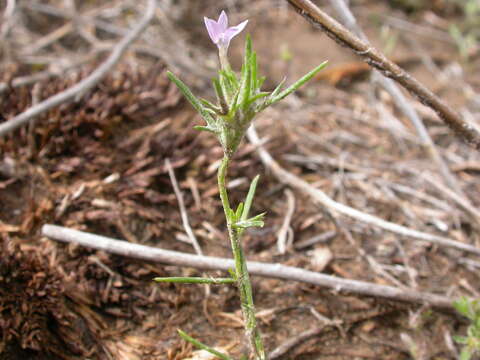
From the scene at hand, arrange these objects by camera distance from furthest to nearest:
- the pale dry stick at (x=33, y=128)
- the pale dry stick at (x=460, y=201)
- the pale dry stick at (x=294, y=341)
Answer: the pale dry stick at (x=460, y=201) < the pale dry stick at (x=33, y=128) < the pale dry stick at (x=294, y=341)

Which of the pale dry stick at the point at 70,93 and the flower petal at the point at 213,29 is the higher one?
the flower petal at the point at 213,29

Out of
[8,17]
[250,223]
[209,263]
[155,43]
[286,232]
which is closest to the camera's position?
[250,223]

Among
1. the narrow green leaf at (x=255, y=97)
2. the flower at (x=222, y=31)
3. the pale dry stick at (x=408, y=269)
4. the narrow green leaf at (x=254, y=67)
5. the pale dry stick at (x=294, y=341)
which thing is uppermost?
the flower at (x=222, y=31)

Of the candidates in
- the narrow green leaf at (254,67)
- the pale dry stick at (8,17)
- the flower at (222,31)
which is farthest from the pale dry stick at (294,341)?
the pale dry stick at (8,17)

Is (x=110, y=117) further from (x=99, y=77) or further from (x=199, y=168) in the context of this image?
(x=199, y=168)

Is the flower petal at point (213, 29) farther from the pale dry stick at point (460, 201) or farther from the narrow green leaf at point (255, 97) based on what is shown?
the pale dry stick at point (460, 201)

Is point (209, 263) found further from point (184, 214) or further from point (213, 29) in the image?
point (213, 29)

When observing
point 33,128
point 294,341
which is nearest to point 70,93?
point 33,128

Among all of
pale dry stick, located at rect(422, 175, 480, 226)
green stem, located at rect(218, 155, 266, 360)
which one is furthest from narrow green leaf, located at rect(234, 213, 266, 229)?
pale dry stick, located at rect(422, 175, 480, 226)
